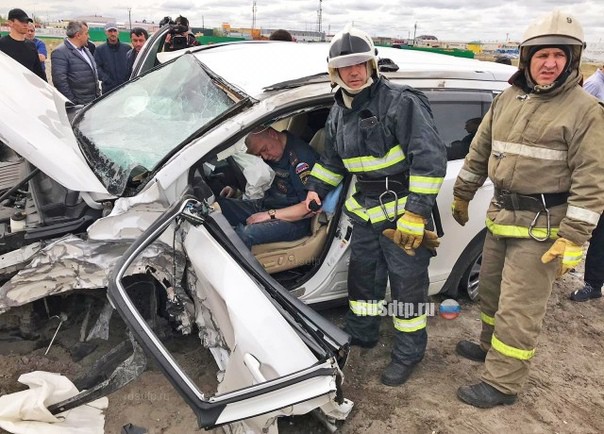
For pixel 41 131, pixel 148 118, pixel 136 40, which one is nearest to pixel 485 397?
pixel 148 118

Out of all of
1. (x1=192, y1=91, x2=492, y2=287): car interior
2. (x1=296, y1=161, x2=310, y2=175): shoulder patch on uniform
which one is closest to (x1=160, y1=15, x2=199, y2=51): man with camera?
(x1=192, y1=91, x2=492, y2=287): car interior

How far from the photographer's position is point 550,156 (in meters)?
2.23

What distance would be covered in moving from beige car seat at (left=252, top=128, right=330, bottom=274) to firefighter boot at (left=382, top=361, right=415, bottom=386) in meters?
0.74

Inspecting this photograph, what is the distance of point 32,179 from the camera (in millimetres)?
2564

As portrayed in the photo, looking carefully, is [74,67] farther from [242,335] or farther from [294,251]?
[242,335]

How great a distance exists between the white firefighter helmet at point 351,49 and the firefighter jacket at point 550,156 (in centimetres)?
72

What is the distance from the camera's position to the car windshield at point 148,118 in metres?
2.48

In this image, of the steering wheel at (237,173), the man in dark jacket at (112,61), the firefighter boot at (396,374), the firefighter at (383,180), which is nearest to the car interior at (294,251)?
the steering wheel at (237,173)

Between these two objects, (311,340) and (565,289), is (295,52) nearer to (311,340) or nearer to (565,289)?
(311,340)

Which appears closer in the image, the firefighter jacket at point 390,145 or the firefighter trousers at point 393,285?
the firefighter jacket at point 390,145

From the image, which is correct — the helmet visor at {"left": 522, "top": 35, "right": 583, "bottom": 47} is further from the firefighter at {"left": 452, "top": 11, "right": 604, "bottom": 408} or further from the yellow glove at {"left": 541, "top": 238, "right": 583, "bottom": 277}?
the yellow glove at {"left": 541, "top": 238, "right": 583, "bottom": 277}

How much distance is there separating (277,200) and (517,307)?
1490mm

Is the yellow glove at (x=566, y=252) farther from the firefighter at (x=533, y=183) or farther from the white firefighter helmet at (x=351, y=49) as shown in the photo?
the white firefighter helmet at (x=351, y=49)

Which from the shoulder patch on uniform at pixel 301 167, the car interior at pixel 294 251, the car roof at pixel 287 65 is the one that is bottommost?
the car interior at pixel 294 251
